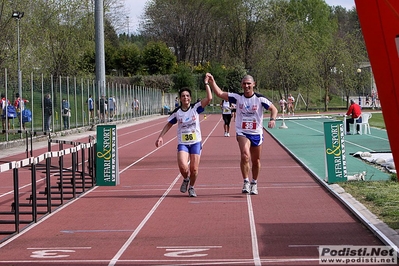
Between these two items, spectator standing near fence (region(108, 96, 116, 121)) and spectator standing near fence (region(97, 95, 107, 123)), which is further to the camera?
spectator standing near fence (region(108, 96, 116, 121))

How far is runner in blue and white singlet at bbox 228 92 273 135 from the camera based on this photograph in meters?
13.1

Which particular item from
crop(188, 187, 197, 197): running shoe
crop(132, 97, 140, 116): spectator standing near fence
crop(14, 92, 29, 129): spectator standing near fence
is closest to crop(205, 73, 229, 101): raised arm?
crop(188, 187, 197, 197): running shoe

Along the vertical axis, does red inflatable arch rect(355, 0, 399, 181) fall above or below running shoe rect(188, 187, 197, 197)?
above

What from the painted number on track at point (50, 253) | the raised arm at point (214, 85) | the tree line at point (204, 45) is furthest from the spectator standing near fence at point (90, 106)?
the painted number on track at point (50, 253)

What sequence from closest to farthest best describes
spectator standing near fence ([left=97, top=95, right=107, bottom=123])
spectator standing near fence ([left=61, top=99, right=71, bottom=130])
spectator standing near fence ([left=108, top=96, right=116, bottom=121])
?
spectator standing near fence ([left=61, top=99, right=71, bottom=130])
spectator standing near fence ([left=97, top=95, right=107, bottom=123])
spectator standing near fence ([left=108, top=96, right=116, bottom=121])

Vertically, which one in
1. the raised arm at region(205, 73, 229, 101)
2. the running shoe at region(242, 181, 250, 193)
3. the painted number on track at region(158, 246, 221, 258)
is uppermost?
the raised arm at region(205, 73, 229, 101)

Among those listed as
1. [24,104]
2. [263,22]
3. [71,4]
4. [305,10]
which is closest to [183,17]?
[263,22]

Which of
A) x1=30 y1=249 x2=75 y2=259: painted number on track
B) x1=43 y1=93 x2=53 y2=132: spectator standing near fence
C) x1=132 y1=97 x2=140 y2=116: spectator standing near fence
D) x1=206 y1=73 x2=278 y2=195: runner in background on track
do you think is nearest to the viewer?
x1=30 y1=249 x2=75 y2=259: painted number on track

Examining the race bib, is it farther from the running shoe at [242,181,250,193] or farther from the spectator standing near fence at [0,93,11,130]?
the spectator standing near fence at [0,93,11,130]

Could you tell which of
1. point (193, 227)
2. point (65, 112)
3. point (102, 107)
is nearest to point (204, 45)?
point (102, 107)

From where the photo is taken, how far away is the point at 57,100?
36.2m

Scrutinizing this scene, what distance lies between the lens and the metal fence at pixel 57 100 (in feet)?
96.9

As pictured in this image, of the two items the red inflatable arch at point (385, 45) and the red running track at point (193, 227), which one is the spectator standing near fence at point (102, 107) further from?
the red inflatable arch at point (385, 45)

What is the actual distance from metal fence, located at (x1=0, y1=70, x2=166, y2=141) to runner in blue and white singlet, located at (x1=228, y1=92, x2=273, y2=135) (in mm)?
9704
